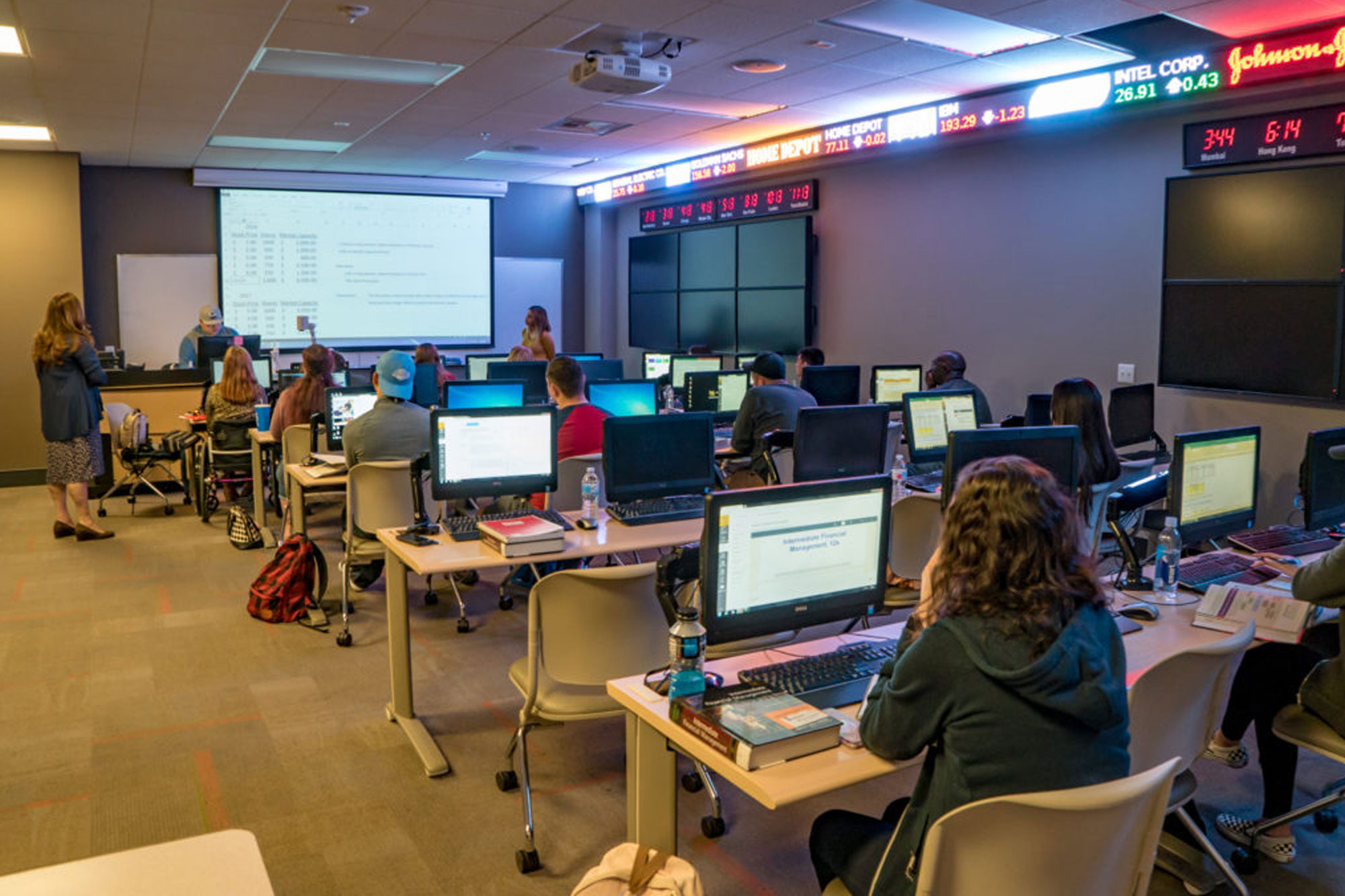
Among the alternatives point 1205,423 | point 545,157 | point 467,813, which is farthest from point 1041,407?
point 545,157

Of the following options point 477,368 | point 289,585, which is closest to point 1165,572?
point 289,585

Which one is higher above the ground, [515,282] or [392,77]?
[392,77]

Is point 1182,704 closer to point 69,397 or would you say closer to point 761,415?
point 761,415

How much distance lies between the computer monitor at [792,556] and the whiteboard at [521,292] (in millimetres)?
10579

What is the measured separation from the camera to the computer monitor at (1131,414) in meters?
6.00

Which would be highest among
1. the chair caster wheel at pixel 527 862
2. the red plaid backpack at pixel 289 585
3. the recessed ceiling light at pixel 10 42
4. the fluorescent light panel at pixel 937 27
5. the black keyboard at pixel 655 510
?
the fluorescent light panel at pixel 937 27

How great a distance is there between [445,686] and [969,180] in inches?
218

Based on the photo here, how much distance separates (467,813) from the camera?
3.24 metres

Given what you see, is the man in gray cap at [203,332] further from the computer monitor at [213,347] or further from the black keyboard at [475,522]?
the black keyboard at [475,522]

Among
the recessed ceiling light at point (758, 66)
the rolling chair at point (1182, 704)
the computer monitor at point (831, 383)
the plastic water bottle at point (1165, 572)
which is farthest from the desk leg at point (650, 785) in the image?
the computer monitor at point (831, 383)

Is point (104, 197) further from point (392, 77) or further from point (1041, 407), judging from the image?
point (1041, 407)

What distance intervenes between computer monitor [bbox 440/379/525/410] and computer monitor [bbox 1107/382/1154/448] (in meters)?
3.64

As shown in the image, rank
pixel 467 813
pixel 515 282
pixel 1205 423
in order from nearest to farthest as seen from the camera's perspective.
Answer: pixel 467 813
pixel 1205 423
pixel 515 282

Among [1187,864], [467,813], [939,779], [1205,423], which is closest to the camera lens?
[939,779]
